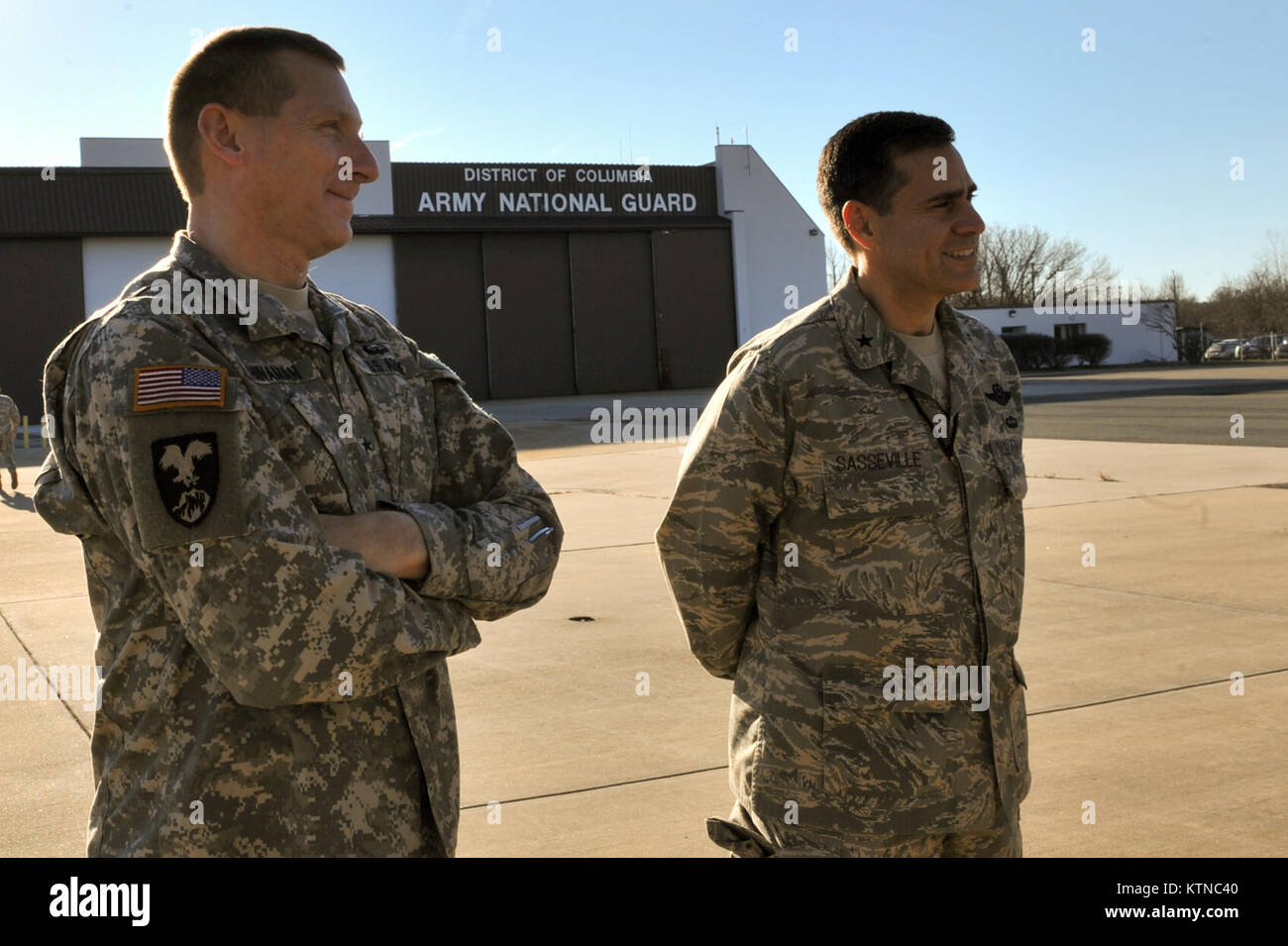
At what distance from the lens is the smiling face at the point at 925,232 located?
284 cm

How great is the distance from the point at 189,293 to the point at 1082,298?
8514 centimetres

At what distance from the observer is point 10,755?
5.18 meters

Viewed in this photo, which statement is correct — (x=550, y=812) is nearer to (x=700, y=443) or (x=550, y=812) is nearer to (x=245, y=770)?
(x=700, y=443)

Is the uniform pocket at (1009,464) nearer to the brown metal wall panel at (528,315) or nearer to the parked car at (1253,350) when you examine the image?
the brown metal wall panel at (528,315)

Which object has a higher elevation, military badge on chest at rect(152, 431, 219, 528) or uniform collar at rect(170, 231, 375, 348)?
uniform collar at rect(170, 231, 375, 348)

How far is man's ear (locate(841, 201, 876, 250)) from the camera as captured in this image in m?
2.89

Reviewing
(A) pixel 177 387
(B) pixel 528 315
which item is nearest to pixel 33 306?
(B) pixel 528 315

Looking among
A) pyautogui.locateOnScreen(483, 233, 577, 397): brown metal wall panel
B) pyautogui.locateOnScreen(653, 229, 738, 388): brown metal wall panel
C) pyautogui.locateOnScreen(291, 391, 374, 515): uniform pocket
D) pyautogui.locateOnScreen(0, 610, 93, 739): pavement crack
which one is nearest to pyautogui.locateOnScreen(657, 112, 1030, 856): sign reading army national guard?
pyautogui.locateOnScreen(291, 391, 374, 515): uniform pocket

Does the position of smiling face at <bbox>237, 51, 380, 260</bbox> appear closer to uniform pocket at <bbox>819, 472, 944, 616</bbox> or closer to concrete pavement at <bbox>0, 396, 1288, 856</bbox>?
uniform pocket at <bbox>819, 472, 944, 616</bbox>

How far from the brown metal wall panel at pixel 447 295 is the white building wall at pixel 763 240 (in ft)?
28.6

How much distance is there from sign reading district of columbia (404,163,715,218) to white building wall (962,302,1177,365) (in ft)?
87.8

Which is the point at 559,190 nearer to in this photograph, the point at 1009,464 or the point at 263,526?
the point at 1009,464

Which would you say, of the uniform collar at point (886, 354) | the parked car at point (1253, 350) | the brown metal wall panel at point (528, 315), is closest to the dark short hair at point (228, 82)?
the uniform collar at point (886, 354)

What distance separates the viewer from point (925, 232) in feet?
9.32
